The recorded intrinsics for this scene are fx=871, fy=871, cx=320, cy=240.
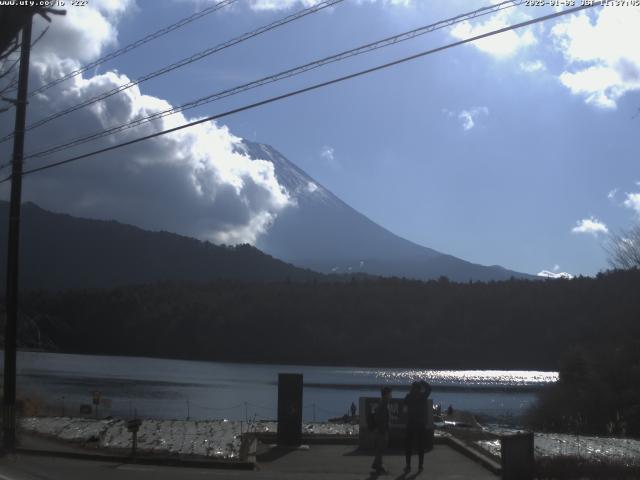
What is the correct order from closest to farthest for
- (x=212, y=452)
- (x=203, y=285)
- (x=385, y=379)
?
(x=212, y=452) → (x=385, y=379) → (x=203, y=285)

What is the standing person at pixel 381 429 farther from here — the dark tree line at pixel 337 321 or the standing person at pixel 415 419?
the dark tree line at pixel 337 321

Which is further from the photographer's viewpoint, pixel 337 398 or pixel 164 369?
pixel 164 369

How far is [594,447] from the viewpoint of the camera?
Answer: 18.2 meters

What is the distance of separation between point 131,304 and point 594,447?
458 ft

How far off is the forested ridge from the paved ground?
9187cm

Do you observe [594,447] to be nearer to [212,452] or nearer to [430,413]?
[430,413]

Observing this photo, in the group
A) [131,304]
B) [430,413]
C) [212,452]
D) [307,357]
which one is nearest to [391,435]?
[430,413]

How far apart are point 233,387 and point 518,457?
7429 cm

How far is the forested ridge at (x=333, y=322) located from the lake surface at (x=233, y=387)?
4264 millimetres

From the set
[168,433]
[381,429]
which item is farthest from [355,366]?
[381,429]

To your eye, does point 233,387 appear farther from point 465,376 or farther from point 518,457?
point 518,457

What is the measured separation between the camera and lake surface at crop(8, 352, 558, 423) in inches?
2240

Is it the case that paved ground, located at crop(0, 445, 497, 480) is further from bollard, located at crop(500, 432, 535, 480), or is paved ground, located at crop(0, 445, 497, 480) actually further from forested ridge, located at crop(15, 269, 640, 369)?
forested ridge, located at crop(15, 269, 640, 369)

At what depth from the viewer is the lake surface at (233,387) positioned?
56906 millimetres
